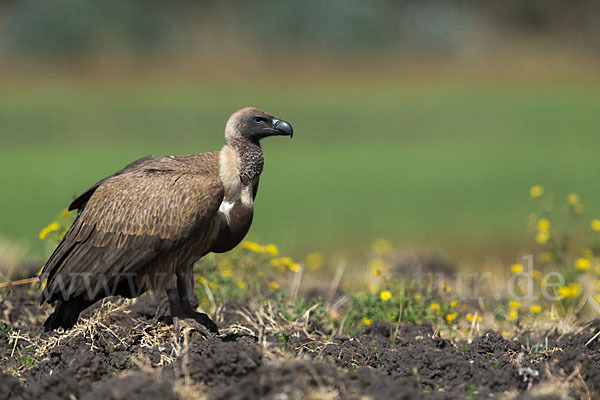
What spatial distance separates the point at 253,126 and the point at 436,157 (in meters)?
17.5

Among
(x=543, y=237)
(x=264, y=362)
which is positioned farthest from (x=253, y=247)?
(x=264, y=362)

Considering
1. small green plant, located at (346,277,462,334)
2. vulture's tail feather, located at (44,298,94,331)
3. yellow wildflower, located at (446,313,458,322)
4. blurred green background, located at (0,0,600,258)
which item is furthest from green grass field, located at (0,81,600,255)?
vulture's tail feather, located at (44,298,94,331)

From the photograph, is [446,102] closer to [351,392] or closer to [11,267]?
[11,267]

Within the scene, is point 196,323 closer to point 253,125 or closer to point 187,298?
point 187,298

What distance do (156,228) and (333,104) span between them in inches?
996

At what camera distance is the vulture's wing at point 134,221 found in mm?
4949

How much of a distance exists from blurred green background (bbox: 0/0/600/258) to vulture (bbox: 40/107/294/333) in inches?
259

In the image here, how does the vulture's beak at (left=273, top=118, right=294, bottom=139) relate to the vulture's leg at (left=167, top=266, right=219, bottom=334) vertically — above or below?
above

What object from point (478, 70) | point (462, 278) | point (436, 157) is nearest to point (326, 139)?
point (436, 157)

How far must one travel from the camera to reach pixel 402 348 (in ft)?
16.1

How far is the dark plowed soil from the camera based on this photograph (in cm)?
379

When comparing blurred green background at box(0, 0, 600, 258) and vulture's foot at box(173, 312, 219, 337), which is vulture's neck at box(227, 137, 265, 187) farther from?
blurred green background at box(0, 0, 600, 258)

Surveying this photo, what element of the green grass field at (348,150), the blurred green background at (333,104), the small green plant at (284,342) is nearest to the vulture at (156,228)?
the small green plant at (284,342)

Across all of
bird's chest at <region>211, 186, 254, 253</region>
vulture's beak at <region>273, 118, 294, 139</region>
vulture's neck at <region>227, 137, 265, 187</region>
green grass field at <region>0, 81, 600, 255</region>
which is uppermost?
vulture's beak at <region>273, 118, 294, 139</region>
